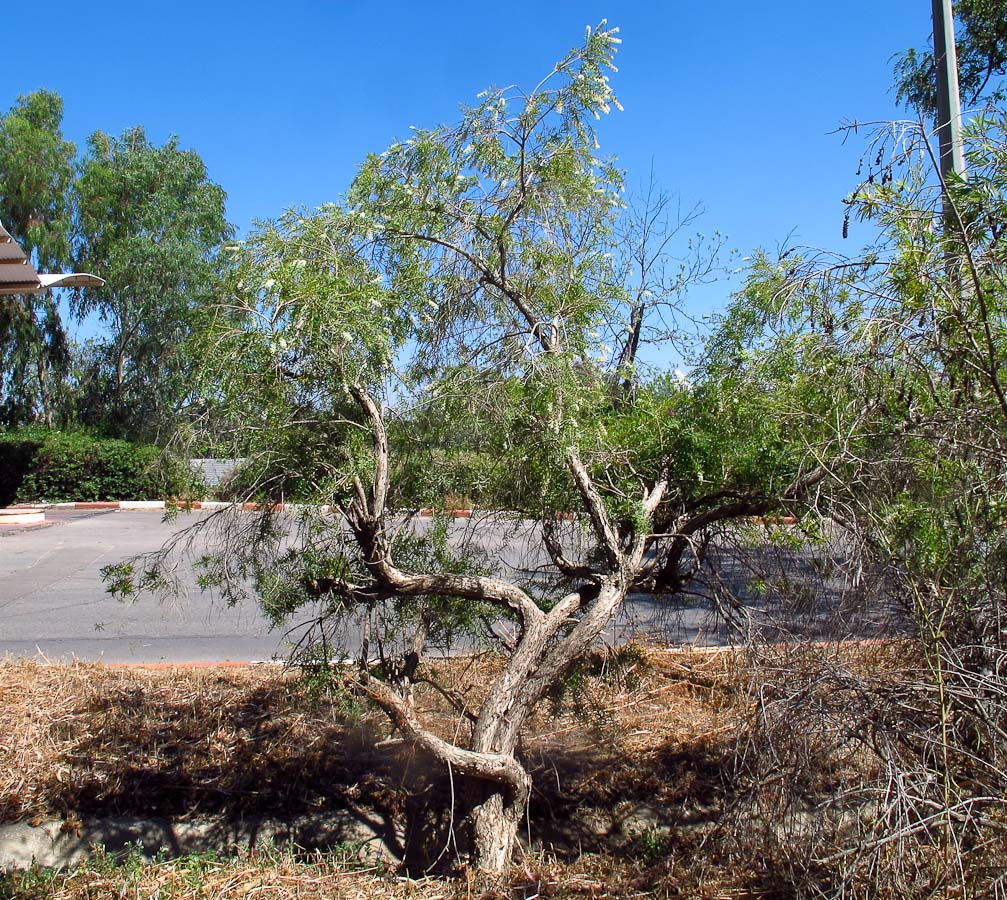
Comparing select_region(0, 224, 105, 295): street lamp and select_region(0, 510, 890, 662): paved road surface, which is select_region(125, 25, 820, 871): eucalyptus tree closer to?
select_region(0, 510, 890, 662): paved road surface

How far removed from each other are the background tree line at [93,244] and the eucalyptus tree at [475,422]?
22.7m

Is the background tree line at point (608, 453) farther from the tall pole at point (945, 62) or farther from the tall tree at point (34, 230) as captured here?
the tall tree at point (34, 230)

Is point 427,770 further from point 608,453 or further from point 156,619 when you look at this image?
point 156,619

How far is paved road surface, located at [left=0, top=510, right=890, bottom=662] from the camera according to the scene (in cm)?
571

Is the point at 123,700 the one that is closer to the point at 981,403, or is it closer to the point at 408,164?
the point at 408,164

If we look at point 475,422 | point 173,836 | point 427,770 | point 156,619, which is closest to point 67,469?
point 156,619

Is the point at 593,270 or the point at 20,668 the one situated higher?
the point at 593,270

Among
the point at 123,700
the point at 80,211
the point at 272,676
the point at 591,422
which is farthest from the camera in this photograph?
the point at 80,211

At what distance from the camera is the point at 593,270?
5.19 meters

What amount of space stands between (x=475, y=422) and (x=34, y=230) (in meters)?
27.5

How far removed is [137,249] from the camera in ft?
83.4

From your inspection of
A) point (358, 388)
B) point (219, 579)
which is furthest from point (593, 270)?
point (219, 579)

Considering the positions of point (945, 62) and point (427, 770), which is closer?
point (427, 770)

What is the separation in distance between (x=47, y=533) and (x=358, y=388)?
49.3 feet
